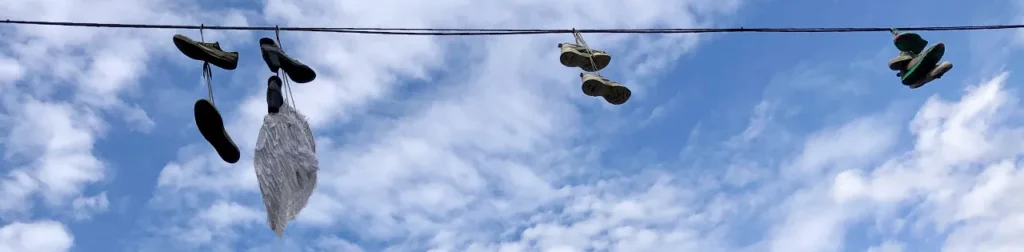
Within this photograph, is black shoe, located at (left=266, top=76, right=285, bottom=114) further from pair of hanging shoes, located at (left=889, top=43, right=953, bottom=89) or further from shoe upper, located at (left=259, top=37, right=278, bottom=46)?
pair of hanging shoes, located at (left=889, top=43, right=953, bottom=89)

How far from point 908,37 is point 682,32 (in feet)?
5.52

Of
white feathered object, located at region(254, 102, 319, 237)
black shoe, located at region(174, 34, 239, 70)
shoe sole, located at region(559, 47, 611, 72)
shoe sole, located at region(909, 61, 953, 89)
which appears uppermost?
shoe sole, located at region(559, 47, 611, 72)

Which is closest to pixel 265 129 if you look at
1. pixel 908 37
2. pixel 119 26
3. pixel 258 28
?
pixel 258 28

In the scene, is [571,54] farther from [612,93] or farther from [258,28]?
[258,28]

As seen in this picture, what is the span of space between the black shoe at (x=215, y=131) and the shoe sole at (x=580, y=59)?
2035mm

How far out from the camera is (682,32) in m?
5.19

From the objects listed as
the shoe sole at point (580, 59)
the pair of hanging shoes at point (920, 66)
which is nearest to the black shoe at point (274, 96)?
the shoe sole at point (580, 59)

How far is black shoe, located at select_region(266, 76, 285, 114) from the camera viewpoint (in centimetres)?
487

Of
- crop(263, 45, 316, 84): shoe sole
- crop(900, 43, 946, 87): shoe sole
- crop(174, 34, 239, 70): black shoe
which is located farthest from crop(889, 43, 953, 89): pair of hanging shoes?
crop(174, 34, 239, 70): black shoe

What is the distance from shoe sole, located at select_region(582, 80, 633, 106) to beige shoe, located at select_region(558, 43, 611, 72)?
17 centimetres

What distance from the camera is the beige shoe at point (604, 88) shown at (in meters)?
5.89

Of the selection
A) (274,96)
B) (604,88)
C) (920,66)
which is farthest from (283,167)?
(920,66)

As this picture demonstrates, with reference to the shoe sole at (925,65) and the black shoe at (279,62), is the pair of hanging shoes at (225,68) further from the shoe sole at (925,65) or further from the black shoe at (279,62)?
the shoe sole at (925,65)

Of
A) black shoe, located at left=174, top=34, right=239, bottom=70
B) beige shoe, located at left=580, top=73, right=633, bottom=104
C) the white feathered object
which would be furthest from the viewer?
beige shoe, located at left=580, top=73, right=633, bottom=104
